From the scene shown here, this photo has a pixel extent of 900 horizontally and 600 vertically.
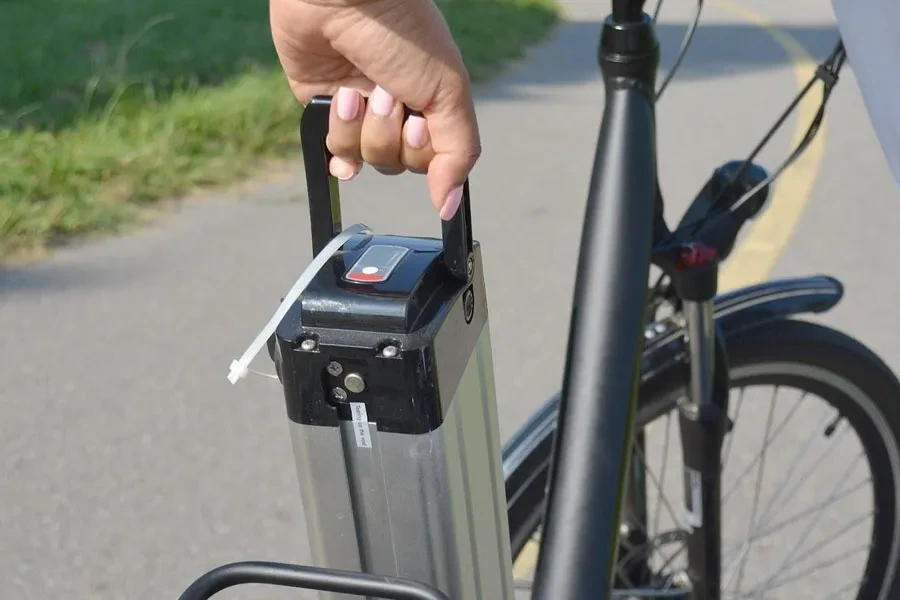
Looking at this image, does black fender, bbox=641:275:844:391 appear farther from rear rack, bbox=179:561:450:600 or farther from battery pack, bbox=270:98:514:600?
rear rack, bbox=179:561:450:600

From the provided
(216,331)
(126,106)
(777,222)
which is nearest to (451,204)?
(216,331)

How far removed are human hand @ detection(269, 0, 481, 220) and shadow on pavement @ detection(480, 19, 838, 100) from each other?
245 inches

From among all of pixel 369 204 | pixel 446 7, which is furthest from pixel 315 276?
pixel 446 7

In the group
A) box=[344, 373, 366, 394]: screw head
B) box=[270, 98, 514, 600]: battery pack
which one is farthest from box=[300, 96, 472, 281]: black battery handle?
box=[344, 373, 366, 394]: screw head

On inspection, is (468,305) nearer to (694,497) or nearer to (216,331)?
(694,497)

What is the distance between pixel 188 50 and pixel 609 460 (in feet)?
20.4

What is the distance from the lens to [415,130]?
36.2 inches

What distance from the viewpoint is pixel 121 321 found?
3.88m

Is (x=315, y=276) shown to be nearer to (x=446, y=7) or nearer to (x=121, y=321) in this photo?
(x=121, y=321)

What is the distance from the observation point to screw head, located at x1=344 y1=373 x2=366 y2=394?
910mm

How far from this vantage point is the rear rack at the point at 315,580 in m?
0.85

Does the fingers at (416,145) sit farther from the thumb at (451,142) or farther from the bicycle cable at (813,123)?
the bicycle cable at (813,123)

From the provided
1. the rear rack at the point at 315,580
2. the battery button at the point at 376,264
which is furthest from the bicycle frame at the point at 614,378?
the battery button at the point at 376,264

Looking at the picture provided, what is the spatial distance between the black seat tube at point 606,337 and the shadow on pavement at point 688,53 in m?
5.61
